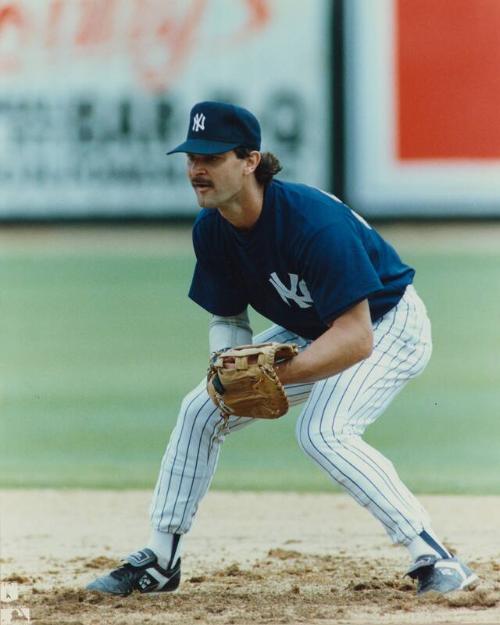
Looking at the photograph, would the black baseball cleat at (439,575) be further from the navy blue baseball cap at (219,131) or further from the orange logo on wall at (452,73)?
the orange logo on wall at (452,73)

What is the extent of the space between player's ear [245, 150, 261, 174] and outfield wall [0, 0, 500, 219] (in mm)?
5265

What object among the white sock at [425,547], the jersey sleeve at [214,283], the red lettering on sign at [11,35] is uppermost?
the red lettering on sign at [11,35]

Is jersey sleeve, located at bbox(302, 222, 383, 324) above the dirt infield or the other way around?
above

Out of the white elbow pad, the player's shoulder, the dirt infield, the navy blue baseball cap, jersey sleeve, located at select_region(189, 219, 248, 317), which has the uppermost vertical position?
the navy blue baseball cap

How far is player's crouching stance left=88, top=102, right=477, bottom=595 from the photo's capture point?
297 cm

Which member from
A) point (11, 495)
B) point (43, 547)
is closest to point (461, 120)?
point (11, 495)

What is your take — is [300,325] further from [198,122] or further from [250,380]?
[198,122]

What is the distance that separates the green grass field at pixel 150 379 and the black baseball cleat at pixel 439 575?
1.93 m

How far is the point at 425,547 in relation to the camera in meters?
3.07

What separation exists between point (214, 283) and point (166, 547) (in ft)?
2.37

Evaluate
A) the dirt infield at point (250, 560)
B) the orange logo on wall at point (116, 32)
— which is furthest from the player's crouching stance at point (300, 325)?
the orange logo on wall at point (116, 32)

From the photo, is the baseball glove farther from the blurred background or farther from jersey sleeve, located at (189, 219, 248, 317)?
the blurred background

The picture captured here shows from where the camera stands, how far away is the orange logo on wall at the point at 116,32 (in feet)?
28.0

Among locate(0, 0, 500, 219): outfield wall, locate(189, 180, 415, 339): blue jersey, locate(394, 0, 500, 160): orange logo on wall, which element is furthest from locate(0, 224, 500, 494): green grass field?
locate(189, 180, 415, 339): blue jersey
